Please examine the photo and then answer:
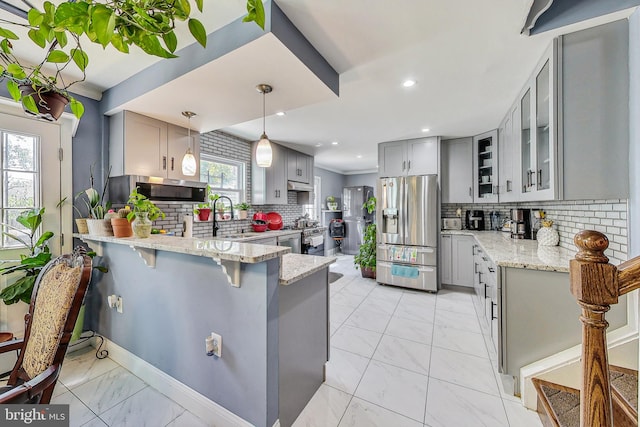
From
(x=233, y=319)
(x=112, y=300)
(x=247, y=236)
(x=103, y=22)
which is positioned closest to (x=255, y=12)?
(x=103, y=22)

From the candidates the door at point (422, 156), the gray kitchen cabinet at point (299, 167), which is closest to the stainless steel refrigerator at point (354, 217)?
the gray kitchen cabinet at point (299, 167)

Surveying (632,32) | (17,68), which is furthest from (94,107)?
(632,32)

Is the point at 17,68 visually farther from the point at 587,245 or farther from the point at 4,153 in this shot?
the point at 587,245

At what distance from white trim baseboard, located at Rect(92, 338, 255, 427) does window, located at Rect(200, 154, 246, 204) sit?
7.35 feet

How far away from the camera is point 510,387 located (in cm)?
176

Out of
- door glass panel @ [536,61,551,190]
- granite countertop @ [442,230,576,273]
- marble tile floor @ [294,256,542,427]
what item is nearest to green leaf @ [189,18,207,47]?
marble tile floor @ [294,256,542,427]

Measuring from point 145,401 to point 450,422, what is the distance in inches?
78.2

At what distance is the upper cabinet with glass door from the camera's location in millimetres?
1711

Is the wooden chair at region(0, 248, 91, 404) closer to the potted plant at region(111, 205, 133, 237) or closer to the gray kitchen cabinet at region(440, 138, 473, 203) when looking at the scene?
the potted plant at region(111, 205, 133, 237)

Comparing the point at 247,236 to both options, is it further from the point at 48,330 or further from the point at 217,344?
the point at 48,330

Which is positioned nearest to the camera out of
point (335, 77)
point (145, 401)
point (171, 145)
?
point (145, 401)

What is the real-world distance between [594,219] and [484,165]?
2233 millimetres

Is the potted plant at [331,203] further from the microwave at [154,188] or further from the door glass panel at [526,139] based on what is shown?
the door glass panel at [526,139]

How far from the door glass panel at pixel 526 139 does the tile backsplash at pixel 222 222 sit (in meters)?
3.48
